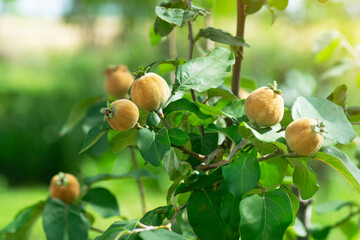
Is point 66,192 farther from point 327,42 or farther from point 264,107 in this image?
point 327,42

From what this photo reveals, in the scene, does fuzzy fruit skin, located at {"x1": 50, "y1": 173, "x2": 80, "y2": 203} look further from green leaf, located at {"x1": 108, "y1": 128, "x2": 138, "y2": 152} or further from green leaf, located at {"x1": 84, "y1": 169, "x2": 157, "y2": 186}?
green leaf, located at {"x1": 108, "y1": 128, "x2": 138, "y2": 152}

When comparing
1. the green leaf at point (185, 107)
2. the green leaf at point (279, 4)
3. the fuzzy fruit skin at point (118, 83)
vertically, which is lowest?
the fuzzy fruit skin at point (118, 83)

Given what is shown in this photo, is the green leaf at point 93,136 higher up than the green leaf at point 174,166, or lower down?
higher up

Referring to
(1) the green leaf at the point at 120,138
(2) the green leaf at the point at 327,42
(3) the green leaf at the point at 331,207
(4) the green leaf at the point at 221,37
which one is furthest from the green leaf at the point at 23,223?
(2) the green leaf at the point at 327,42

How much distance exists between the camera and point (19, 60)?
26.9 feet

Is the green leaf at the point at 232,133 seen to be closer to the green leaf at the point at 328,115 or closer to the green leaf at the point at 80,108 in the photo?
the green leaf at the point at 328,115

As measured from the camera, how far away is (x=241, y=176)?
43 centimetres

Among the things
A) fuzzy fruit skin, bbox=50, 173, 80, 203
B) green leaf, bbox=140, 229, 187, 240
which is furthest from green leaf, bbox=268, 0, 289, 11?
fuzzy fruit skin, bbox=50, 173, 80, 203

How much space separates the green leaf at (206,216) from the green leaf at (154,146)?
0.07 meters

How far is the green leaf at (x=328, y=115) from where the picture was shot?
49cm

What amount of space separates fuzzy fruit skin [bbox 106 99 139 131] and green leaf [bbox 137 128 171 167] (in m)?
0.02

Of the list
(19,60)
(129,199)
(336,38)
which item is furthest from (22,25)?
(336,38)

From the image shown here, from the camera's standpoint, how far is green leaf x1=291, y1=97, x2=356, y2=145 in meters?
0.49

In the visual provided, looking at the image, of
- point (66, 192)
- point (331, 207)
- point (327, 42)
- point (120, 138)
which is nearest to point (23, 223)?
point (66, 192)
